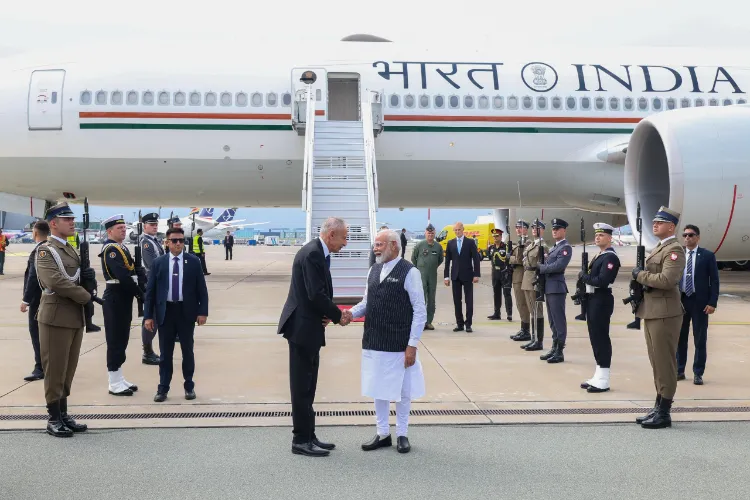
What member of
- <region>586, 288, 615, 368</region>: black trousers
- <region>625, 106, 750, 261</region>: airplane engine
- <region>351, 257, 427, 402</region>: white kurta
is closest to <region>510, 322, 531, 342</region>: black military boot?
<region>586, 288, 615, 368</region>: black trousers

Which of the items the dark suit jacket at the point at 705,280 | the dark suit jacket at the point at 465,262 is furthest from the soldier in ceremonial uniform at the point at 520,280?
the dark suit jacket at the point at 705,280

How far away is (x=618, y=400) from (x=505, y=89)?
9.70 m

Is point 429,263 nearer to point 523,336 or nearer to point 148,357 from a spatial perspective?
point 523,336

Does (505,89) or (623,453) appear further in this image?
(505,89)

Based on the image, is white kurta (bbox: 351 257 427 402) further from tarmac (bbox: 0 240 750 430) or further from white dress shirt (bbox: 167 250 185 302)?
white dress shirt (bbox: 167 250 185 302)

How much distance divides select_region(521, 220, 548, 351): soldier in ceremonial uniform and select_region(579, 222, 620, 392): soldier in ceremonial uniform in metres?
1.74

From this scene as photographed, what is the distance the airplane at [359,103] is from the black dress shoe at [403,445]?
9.45 m

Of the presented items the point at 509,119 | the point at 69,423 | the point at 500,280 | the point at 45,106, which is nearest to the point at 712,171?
the point at 500,280

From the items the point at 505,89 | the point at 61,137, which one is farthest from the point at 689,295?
the point at 61,137

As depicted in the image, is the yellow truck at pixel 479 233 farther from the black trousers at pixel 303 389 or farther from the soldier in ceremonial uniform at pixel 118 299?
the black trousers at pixel 303 389

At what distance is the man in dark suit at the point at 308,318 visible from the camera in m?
4.70

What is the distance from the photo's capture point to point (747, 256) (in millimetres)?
12125

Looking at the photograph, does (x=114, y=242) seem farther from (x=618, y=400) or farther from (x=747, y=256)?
(x=747, y=256)

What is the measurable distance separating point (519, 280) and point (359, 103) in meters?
6.47
